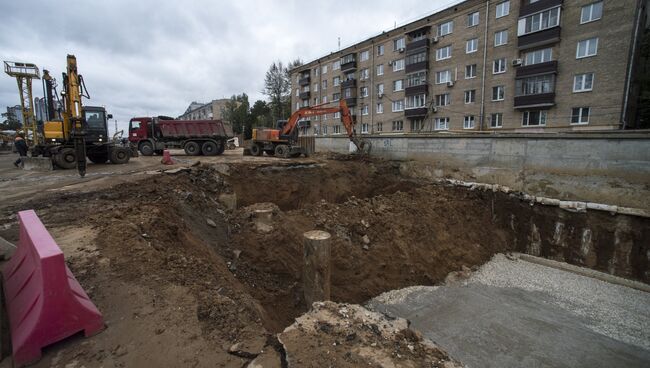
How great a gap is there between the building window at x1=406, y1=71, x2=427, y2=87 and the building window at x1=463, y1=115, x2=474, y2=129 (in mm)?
5015

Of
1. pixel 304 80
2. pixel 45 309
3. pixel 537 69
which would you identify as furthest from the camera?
pixel 304 80

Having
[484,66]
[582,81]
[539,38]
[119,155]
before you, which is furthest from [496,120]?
[119,155]

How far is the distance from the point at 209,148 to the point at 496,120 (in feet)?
65.6

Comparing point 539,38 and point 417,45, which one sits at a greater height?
point 417,45

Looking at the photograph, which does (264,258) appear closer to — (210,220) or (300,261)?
(300,261)

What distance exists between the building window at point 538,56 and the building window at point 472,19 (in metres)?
4.73

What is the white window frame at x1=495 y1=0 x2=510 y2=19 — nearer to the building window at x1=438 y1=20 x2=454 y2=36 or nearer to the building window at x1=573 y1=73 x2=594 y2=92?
the building window at x1=438 y1=20 x2=454 y2=36

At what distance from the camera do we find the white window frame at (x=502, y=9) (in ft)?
67.0

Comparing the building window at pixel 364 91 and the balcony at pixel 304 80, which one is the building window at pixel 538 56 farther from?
the balcony at pixel 304 80

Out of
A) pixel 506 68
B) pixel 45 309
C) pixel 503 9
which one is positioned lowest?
pixel 45 309

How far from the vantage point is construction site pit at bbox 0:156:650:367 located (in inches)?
108

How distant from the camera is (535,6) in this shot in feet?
62.2

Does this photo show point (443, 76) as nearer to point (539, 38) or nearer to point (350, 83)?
point (539, 38)

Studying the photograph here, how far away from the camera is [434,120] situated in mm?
25672
